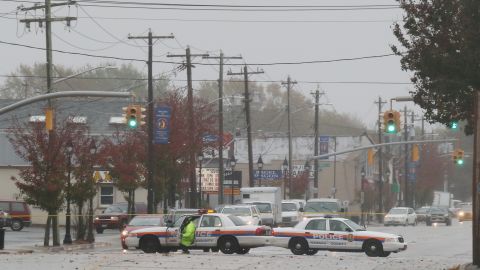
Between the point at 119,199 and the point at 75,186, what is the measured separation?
90.7 feet

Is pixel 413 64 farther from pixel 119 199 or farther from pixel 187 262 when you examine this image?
pixel 119 199

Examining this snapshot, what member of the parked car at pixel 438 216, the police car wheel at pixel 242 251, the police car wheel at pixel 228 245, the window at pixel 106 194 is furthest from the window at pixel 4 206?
the parked car at pixel 438 216

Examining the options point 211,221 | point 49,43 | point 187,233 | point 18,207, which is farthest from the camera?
point 18,207

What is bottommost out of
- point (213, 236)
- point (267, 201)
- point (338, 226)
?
point (213, 236)

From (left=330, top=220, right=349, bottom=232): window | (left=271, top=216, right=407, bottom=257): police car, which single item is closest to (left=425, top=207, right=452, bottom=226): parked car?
(left=271, top=216, right=407, bottom=257): police car

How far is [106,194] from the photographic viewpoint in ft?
234

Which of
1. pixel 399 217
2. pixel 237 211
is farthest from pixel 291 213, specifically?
pixel 399 217

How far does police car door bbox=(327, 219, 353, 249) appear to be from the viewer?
1351 inches

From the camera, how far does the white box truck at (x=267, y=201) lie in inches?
2173

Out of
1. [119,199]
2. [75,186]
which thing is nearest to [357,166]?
[119,199]

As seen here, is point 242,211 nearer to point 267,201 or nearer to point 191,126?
point 267,201

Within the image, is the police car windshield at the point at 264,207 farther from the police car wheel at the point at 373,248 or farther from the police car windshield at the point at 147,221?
the police car wheel at the point at 373,248

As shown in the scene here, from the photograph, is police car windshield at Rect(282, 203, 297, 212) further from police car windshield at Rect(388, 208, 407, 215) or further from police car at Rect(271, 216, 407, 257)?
police car at Rect(271, 216, 407, 257)

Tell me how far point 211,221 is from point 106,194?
37.9m
